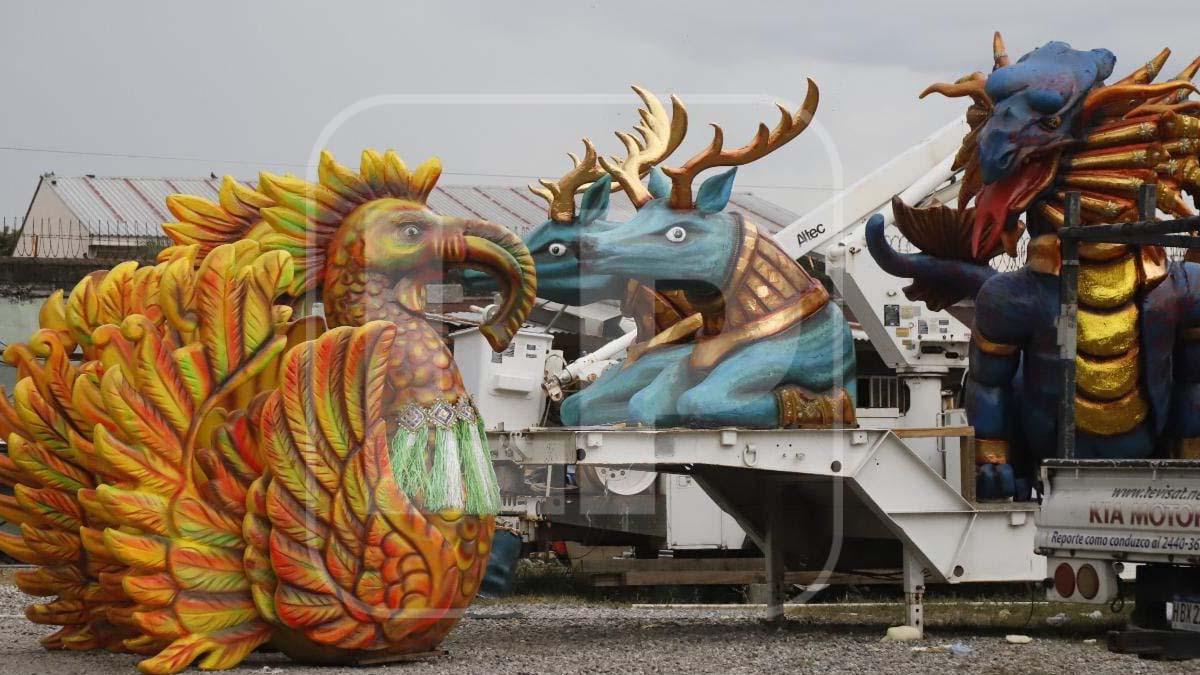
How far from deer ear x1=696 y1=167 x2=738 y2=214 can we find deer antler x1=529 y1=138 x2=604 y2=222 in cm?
89

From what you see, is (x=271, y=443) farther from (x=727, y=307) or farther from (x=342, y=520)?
(x=727, y=307)

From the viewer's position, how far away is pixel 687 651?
1010cm

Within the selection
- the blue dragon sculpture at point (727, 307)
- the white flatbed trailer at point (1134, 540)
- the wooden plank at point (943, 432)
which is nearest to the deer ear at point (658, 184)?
the blue dragon sculpture at point (727, 307)

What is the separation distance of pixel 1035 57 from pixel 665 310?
3.12m

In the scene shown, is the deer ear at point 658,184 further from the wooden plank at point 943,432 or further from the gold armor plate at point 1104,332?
the gold armor plate at point 1104,332

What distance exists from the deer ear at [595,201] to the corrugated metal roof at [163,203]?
60.0 ft

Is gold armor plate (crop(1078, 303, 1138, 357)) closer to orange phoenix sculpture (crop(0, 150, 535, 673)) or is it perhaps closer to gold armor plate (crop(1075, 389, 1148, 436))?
gold armor plate (crop(1075, 389, 1148, 436))

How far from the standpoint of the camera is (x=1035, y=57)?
11078mm

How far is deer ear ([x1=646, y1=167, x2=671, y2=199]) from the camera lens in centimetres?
1161

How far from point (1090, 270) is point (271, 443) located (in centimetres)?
538

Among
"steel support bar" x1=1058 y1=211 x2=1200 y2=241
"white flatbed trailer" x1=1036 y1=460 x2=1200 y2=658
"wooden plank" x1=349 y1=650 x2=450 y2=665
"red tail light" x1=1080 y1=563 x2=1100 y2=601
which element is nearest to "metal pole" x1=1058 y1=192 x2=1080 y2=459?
"steel support bar" x1=1058 y1=211 x2=1200 y2=241

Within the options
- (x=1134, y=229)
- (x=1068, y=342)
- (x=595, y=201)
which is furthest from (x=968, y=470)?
(x=595, y=201)

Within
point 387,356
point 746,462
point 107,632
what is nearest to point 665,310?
point 746,462

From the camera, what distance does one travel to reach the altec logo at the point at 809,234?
17.1 meters
